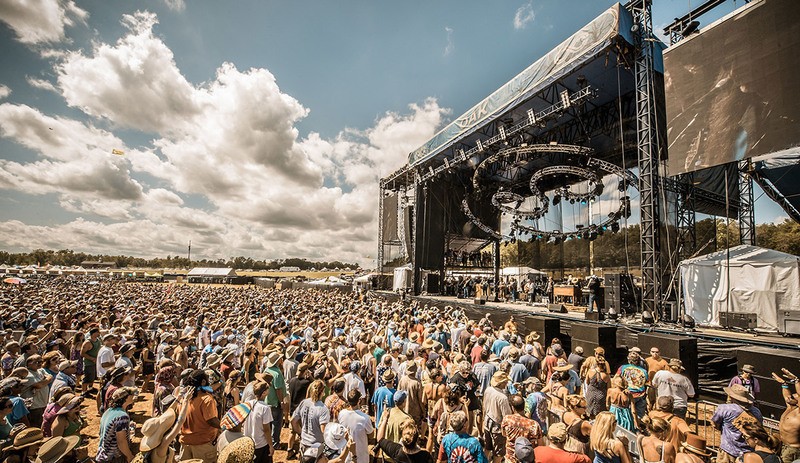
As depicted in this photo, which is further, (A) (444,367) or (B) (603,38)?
(B) (603,38)

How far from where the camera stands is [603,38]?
37.8 ft

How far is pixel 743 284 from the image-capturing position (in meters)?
10.5

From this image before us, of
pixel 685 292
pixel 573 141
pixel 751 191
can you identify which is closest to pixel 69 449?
pixel 685 292

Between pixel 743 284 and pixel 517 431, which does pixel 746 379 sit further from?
pixel 743 284

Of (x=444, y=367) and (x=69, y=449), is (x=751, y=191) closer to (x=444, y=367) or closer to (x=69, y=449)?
(x=444, y=367)

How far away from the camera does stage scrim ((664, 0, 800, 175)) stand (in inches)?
329

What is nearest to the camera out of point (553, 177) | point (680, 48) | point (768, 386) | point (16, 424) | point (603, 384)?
point (16, 424)

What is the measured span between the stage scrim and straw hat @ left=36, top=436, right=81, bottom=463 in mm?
13606

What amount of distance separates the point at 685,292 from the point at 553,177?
10639 mm

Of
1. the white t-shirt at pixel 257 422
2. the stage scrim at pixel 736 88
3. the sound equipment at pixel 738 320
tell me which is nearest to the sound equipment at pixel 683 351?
the sound equipment at pixel 738 320

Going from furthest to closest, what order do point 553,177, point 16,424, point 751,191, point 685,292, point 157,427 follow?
point 553,177 → point 751,191 → point 685,292 → point 16,424 → point 157,427

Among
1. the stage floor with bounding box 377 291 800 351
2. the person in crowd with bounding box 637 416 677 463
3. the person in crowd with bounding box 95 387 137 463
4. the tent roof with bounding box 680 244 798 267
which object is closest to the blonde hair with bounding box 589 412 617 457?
the person in crowd with bounding box 637 416 677 463

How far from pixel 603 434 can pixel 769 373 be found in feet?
20.4

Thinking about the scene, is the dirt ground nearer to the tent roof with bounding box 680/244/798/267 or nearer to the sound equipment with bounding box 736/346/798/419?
the sound equipment with bounding box 736/346/798/419
